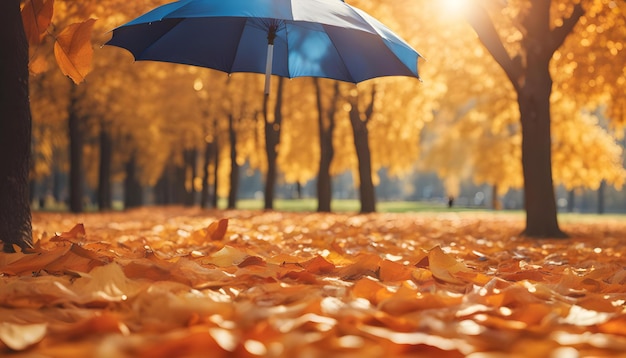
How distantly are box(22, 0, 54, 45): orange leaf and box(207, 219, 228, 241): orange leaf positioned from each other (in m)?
2.31

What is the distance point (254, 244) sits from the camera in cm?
591

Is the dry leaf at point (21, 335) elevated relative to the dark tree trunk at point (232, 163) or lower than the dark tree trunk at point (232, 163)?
lower

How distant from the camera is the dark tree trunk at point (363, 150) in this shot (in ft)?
57.3

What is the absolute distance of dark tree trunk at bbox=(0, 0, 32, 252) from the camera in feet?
15.6

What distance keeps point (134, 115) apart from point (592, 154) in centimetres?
1855

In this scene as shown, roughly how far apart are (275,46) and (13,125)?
2.84 m

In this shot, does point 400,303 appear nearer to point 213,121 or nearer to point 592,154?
point 213,121

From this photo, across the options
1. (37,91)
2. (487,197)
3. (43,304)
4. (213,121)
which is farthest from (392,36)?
(487,197)

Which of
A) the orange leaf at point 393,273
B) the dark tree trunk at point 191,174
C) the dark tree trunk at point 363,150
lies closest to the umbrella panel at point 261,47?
the orange leaf at point 393,273

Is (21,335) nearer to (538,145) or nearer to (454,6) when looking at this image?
(538,145)

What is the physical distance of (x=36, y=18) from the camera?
16.1ft

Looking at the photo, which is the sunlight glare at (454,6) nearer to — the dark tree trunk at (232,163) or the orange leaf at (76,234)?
the orange leaf at (76,234)

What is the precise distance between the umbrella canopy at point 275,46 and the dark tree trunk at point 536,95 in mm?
3604

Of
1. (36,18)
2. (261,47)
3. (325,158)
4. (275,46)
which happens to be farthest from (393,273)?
(325,158)
